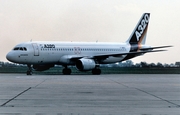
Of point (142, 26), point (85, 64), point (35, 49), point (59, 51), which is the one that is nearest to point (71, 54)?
point (59, 51)

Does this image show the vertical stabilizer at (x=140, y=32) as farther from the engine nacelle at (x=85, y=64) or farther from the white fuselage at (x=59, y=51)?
the engine nacelle at (x=85, y=64)

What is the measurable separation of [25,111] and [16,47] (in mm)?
27809

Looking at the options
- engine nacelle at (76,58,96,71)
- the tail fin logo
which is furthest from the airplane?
the tail fin logo

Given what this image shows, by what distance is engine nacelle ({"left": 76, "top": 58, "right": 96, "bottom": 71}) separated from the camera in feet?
122

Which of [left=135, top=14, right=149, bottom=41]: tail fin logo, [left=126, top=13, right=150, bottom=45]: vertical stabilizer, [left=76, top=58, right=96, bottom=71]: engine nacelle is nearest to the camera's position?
[left=76, top=58, right=96, bottom=71]: engine nacelle

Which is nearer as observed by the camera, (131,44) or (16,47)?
(16,47)

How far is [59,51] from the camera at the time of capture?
38.6 m

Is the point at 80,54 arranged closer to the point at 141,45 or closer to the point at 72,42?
the point at 72,42

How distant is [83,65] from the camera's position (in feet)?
122

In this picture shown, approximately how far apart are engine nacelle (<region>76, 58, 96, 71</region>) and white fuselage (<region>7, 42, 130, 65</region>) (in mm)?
1564

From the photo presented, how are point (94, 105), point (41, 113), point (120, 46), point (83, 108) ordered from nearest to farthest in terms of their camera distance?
point (41, 113), point (83, 108), point (94, 105), point (120, 46)

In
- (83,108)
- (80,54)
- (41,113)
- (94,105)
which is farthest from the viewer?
(80,54)

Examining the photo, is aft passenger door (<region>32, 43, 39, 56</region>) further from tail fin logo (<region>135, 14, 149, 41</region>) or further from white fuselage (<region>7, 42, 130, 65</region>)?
tail fin logo (<region>135, 14, 149, 41</region>)

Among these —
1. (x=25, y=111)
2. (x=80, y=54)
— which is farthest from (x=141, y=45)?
(x=25, y=111)
